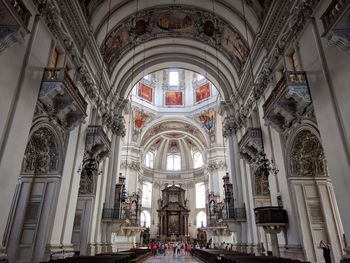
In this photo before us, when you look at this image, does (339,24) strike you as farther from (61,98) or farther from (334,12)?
(61,98)

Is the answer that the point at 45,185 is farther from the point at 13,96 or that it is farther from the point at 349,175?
the point at 349,175

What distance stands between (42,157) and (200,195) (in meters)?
24.8

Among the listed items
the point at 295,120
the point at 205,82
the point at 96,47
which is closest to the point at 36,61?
the point at 96,47

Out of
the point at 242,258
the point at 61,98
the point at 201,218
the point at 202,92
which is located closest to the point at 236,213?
the point at 242,258

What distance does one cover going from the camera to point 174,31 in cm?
1431

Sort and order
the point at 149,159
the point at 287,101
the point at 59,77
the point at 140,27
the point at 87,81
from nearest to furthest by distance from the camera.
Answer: the point at 59,77
the point at 287,101
the point at 87,81
the point at 140,27
the point at 149,159

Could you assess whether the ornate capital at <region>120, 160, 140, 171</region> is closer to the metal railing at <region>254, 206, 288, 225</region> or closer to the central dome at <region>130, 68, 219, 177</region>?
the central dome at <region>130, 68, 219, 177</region>

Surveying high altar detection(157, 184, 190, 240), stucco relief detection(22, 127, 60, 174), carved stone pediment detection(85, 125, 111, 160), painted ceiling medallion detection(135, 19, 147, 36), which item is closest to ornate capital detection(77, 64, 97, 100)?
carved stone pediment detection(85, 125, 111, 160)

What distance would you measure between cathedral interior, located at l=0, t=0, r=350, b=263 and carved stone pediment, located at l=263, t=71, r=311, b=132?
4 cm

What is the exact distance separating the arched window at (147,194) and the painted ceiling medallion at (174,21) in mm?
20744

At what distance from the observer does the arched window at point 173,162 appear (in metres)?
32.9

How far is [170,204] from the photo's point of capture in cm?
2916

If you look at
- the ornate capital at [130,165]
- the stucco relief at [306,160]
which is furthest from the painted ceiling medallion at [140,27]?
the ornate capital at [130,165]

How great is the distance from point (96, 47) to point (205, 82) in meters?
17.3
